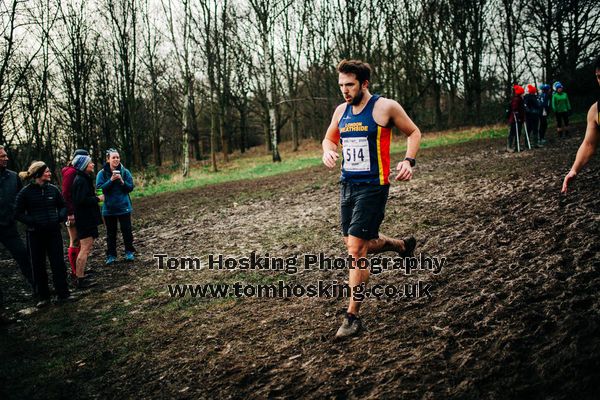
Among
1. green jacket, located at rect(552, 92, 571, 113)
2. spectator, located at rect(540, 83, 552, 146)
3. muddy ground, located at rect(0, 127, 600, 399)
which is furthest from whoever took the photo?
green jacket, located at rect(552, 92, 571, 113)

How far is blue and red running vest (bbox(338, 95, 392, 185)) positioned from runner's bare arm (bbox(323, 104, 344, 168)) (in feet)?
0.59

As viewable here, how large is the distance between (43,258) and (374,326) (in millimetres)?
5112

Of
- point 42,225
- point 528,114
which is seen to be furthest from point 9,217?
point 528,114

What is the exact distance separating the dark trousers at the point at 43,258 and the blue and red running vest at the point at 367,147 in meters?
4.75

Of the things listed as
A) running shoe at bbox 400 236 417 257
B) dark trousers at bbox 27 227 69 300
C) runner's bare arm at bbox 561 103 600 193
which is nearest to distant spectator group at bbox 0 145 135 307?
dark trousers at bbox 27 227 69 300

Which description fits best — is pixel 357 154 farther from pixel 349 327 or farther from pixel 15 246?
pixel 15 246

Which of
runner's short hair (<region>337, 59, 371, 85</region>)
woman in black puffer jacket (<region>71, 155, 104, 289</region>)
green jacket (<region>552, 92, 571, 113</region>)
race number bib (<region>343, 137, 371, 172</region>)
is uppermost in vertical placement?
green jacket (<region>552, 92, 571, 113</region>)

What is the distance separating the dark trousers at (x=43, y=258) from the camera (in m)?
5.84

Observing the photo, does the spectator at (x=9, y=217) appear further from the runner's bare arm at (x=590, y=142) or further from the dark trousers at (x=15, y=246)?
the runner's bare arm at (x=590, y=142)

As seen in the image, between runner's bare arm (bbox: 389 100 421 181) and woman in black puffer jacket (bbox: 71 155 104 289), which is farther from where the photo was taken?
woman in black puffer jacket (bbox: 71 155 104 289)

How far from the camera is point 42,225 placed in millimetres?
5785

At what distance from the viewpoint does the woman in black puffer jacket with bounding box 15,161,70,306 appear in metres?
5.77

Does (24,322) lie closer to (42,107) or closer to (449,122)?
(42,107)

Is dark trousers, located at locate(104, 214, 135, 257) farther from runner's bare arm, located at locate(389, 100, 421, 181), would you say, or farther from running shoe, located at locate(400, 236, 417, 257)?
runner's bare arm, located at locate(389, 100, 421, 181)
